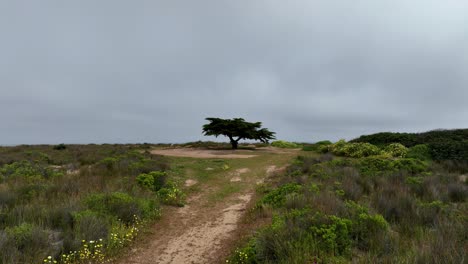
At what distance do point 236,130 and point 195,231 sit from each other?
63.7 feet

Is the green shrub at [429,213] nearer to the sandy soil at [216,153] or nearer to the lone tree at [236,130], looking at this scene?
the sandy soil at [216,153]

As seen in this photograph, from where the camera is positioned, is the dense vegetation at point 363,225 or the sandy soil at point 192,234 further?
the sandy soil at point 192,234

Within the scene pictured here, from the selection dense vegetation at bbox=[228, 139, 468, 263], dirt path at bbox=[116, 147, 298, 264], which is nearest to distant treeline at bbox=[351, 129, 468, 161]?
dense vegetation at bbox=[228, 139, 468, 263]

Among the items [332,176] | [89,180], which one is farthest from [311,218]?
[89,180]

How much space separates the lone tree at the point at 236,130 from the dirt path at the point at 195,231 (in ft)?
49.9

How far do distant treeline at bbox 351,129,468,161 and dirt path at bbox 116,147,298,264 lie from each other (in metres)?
13.3

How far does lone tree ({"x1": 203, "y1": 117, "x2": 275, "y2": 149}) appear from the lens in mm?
25812

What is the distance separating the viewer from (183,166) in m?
15.5

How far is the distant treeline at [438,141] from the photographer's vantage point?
16.4 m

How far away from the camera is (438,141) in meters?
20.9

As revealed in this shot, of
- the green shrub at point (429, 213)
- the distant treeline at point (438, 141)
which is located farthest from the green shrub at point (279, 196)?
the distant treeline at point (438, 141)

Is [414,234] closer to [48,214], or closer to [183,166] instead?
[48,214]

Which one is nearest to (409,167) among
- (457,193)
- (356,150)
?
(457,193)

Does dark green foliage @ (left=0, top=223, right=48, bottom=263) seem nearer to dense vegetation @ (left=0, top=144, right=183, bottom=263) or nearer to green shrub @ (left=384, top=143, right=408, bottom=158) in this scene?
dense vegetation @ (left=0, top=144, right=183, bottom=263)
